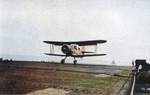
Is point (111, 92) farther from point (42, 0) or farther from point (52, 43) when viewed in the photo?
point (52, 43)

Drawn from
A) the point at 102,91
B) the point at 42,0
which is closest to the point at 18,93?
the point at 102,91

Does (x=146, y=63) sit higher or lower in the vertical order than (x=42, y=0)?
lower

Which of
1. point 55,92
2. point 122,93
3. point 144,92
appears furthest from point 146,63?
point 55,92

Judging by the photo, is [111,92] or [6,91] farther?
[111,92]

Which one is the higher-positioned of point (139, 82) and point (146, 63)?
point (146, 63)

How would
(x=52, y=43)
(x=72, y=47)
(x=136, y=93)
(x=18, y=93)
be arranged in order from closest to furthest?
1. (x=18, y=93)
2. (x=136, y=93)
3. (x=72, y=47)
4. (x=52, y=43)

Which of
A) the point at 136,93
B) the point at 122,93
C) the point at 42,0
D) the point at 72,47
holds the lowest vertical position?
the point at 136,93

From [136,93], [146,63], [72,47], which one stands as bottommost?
[136,93]

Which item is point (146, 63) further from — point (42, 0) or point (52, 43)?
point (52, 43)

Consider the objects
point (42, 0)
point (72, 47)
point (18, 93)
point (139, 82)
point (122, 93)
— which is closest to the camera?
point (18, 93)
